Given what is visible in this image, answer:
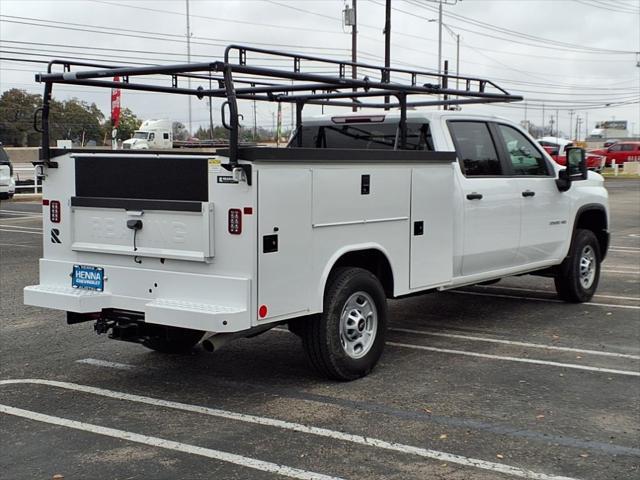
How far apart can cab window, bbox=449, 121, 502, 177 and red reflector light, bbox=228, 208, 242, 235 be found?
116 inches

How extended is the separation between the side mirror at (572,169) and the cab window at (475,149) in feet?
3.76

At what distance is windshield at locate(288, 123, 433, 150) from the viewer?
24.7 ft

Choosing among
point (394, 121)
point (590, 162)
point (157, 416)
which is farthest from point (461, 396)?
point (590, 162)

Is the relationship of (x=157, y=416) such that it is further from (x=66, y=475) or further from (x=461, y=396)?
(x=461, y=396)

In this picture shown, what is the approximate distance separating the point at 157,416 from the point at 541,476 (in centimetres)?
254

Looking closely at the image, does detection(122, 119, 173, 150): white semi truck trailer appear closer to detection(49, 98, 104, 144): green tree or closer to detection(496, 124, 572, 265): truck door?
detection(49, 98, 104, 144): green tree

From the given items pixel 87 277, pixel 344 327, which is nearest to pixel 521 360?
pixel 344 327

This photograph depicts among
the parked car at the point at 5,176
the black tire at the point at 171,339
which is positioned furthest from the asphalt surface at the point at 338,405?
the parked car at the point at 5,176

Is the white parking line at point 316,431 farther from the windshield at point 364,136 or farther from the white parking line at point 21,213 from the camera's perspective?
the white parking line at point 21,213

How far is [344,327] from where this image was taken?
6.20 m

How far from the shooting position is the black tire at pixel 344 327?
6.01 m

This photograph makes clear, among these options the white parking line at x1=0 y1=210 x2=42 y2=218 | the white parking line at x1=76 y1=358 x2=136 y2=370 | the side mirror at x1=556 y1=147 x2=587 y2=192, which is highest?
the side mirror at x1=556 y1=147 x2=587 y2=192

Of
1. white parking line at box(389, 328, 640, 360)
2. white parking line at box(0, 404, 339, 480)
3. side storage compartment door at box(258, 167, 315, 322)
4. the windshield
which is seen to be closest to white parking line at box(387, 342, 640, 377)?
white parking line at box(389, 328, 640, 360)

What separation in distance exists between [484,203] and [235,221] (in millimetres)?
3230
